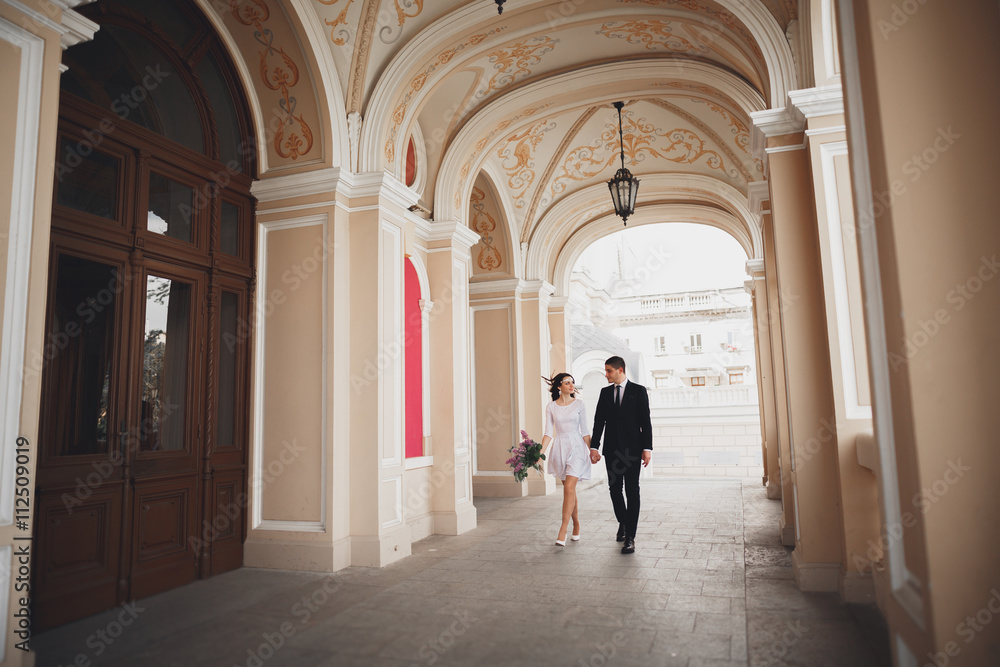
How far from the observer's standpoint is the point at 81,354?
4.64 m

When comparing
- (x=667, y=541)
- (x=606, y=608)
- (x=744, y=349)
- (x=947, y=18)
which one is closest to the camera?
(x=947, y=18)

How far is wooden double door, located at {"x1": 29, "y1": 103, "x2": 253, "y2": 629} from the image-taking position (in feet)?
14.6

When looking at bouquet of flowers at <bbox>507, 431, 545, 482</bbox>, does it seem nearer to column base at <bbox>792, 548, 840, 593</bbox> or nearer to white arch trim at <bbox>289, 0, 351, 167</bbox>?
column base at <bbox>792, 548, 840, 593</bbox>

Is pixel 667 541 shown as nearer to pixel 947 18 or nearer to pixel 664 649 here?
pixel 664 649

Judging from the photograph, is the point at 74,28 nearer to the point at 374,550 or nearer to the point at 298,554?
the point at 298,554

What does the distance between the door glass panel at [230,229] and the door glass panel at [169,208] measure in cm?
45

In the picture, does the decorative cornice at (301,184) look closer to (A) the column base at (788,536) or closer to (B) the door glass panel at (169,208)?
(B) the door glass panel at (169,208)

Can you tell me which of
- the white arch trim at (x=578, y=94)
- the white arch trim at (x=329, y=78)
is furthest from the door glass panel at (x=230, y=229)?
the white arch trim at (x=578, y=94)

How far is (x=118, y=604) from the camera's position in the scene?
15.5 ft

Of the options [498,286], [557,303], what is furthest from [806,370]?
[557,303]

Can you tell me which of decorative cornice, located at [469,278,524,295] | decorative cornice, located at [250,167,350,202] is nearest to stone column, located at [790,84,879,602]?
decorative cornice, located at [250,167,350,202]

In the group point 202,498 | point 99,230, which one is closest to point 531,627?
point 202,498

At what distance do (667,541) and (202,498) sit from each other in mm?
4516

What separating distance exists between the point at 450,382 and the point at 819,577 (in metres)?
4.65
